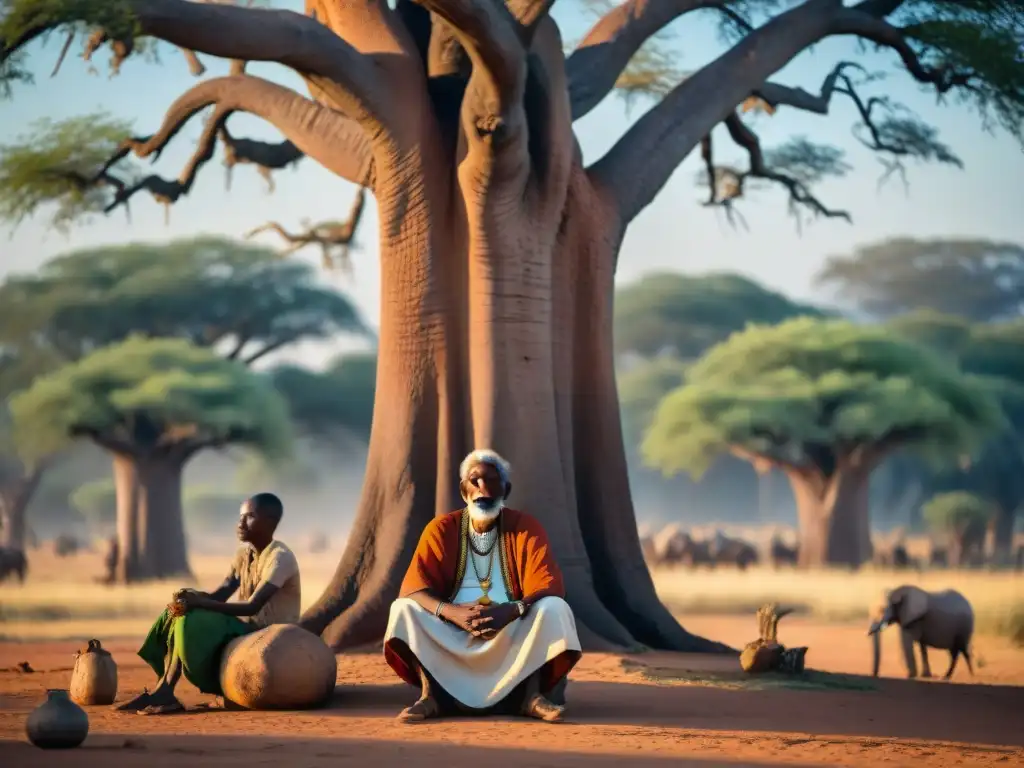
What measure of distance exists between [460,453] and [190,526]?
199 feet

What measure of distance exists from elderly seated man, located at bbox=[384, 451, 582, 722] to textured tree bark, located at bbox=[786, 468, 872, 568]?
22051 millimetres

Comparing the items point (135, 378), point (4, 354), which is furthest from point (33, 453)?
point (4, 354)

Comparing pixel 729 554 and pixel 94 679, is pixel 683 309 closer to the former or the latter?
pixel 729 554

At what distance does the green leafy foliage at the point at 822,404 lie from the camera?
30.0 m

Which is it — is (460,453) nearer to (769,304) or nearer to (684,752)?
(684,752)

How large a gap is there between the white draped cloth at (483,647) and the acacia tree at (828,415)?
72.7ft

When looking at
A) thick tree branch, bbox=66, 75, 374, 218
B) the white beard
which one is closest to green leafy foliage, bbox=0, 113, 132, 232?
thick tree branch, bbox=66, 75, 374, 218

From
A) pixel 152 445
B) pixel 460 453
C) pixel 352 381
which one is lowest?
pixel 460 453

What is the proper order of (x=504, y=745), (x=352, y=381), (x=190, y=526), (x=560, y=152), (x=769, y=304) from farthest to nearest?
(x=190, y=526), (x=769, y=304), (x=352, y=381), (x=560, y=152), (x=504, y=745)

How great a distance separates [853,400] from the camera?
3069 cm

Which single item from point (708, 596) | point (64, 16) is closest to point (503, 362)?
point (64, 16)

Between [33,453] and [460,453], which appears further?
[33,453]

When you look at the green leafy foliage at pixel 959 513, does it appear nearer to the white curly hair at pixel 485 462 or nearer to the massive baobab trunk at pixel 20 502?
the massive baobab trunk at pixel 20 502

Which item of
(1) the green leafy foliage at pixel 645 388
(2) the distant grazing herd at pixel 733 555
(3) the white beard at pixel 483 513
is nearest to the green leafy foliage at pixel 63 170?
(3) the white beard at pixel 483 513
